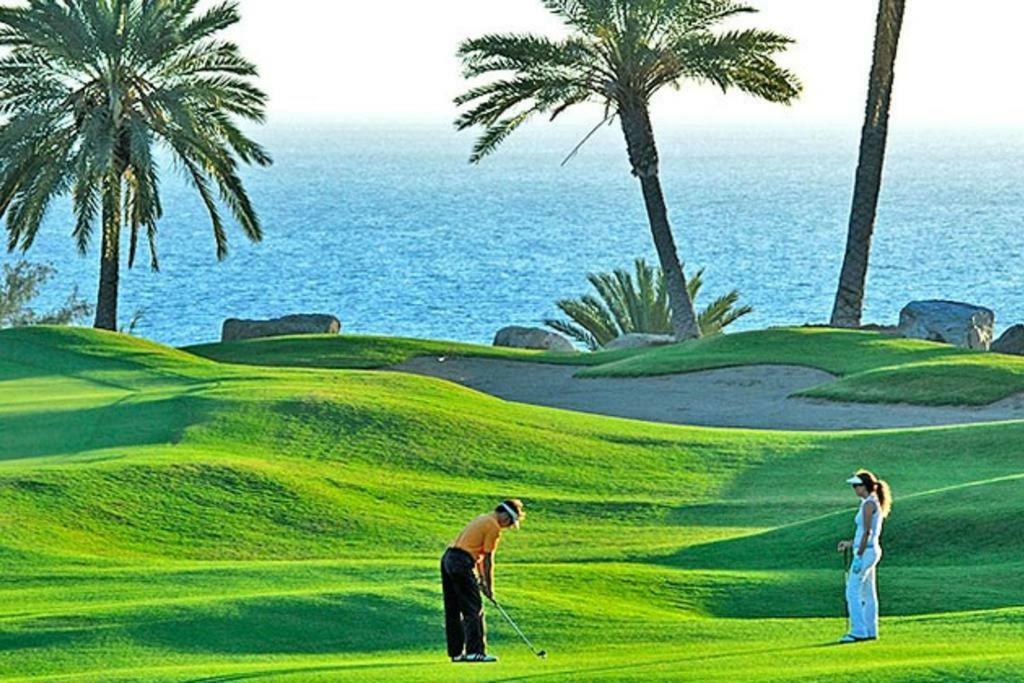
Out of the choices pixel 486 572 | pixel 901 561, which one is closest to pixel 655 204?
pixel 901 561

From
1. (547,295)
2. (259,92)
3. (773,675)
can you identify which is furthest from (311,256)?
(773,675)

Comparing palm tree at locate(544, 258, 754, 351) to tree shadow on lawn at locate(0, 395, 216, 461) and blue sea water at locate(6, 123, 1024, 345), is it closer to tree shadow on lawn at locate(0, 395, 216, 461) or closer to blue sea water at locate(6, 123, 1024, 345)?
tree shadow on lawn at locate(0, 395, 216, 461)

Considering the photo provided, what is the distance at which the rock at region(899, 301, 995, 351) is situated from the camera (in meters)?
41.2

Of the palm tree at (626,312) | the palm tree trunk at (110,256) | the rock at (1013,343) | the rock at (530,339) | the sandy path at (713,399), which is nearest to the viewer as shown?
the sandy path at (713,399)

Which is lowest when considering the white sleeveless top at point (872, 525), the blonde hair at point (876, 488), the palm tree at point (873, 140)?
the white sleeveless top at point (872, 525)

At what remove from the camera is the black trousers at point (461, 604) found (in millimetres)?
13688

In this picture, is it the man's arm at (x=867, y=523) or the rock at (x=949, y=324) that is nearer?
the man's arm at (x=867, y=523)

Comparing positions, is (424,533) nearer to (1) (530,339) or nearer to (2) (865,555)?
(2) (865,555)

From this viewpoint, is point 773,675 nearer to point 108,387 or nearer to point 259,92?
point 108,387

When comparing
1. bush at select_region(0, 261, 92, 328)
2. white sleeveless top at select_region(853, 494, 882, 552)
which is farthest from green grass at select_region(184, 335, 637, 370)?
white sleeveless top at select_region(853, 494, 882, 552)

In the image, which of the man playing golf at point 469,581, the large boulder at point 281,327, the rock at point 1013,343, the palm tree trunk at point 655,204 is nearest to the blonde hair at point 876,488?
the man playing golf at point 469,581

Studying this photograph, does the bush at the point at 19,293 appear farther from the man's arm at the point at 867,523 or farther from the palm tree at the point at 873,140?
the man's arm at the point at 867,523

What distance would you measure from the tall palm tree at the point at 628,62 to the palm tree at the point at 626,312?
35.9 feet

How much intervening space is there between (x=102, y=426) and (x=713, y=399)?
504 inches
